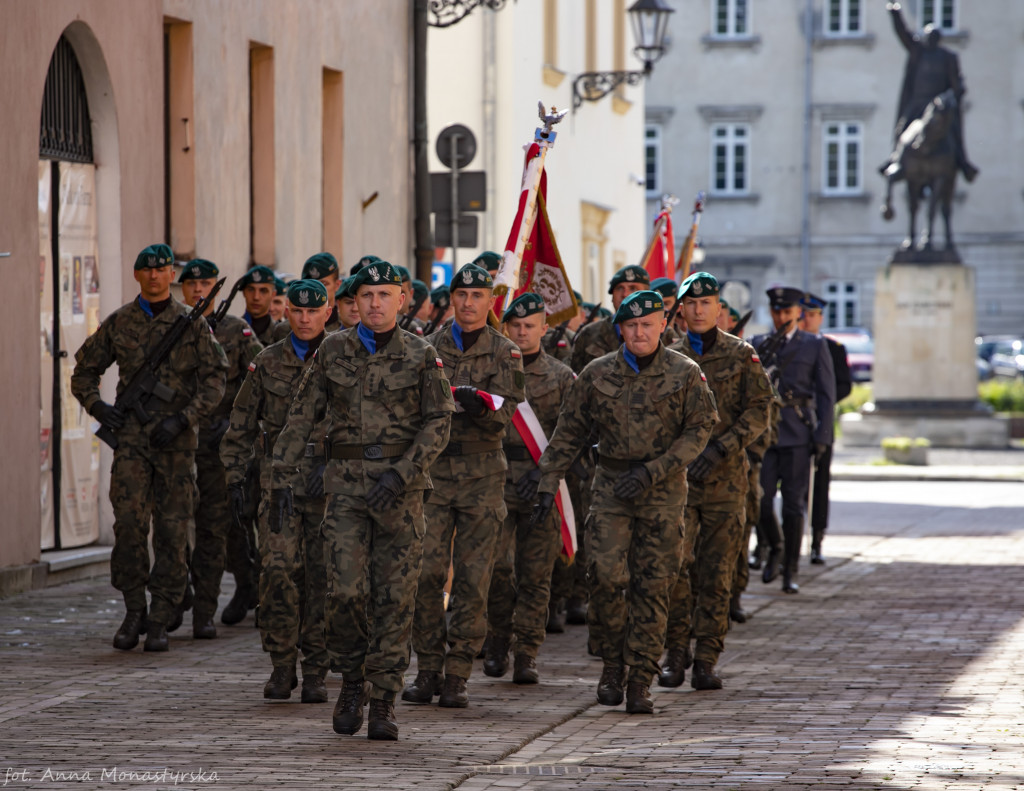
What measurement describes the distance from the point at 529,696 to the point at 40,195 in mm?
6039

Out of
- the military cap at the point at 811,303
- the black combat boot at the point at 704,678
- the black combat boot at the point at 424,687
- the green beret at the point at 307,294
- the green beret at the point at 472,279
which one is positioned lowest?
the black combat boot at the point at 704,678

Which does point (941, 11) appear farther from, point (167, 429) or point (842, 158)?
point (167, 429)

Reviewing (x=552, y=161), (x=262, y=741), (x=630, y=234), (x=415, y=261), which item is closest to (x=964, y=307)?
(x=630, y=234)

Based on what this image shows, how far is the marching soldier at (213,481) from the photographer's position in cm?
1101

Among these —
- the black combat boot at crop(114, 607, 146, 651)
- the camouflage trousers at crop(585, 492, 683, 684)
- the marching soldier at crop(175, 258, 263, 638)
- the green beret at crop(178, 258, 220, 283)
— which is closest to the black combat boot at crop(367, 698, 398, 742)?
the camouflage trousers at crop(585, 492, 683, 684)

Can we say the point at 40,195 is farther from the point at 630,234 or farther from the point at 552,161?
the point at 630,234

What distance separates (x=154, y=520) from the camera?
10.4m

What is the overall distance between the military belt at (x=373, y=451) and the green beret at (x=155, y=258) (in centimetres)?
290

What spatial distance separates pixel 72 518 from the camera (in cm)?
1408

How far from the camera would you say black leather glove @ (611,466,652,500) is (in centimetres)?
875

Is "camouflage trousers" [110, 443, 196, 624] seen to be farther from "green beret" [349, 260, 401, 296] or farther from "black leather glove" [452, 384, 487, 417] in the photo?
"green beret" [349, 260, 401, 296]

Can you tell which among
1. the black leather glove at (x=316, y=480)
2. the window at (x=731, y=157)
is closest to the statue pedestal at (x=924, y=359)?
the window at (x=731, y=157)

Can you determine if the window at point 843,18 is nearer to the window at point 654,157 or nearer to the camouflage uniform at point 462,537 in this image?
the window at point 654,157

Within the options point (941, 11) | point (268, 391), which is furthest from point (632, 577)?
point (941, 11)
